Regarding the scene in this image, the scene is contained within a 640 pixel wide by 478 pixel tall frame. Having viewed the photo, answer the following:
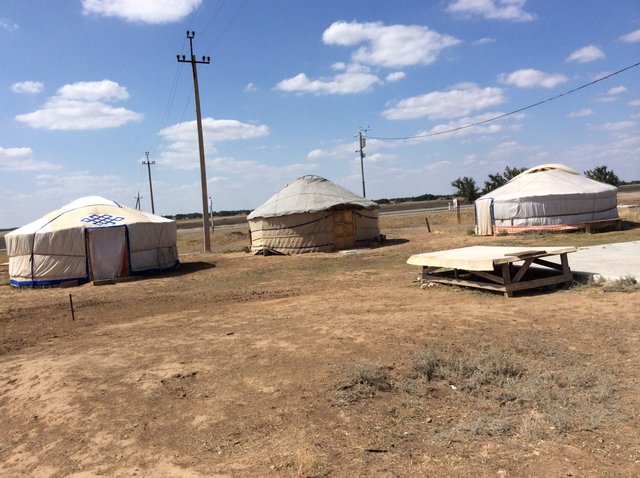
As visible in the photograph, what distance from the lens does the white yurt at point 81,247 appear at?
45.1ft

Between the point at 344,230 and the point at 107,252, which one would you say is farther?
the point at 344,230

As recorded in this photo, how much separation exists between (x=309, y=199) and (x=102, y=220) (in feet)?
24.8

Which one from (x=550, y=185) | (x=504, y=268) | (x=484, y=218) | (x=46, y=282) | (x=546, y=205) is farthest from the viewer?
(x=484, y=218)

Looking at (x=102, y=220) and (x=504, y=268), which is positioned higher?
(x=102, y=220)

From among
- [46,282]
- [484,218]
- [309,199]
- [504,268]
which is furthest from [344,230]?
[504,268]

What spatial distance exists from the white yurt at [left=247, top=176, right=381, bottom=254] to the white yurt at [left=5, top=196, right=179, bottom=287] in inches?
190

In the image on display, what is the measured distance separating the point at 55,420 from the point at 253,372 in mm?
1658

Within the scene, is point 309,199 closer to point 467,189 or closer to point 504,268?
point 504,268

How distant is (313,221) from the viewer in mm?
18016

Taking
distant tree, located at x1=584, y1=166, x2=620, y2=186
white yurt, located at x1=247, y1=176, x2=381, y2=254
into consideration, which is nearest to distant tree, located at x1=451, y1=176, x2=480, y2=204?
distant tree, located at x1=584, y1=166, x2=620, y2=186

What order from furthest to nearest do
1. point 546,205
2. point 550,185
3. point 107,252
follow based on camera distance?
point 550,185
point 546,205
point 107,252

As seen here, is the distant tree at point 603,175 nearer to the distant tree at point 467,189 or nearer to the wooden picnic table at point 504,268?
the distant tree at point 467,189

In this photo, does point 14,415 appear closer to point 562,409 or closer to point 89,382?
point 89,382

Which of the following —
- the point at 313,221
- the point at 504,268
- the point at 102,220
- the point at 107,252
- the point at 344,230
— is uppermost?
the point at 102,220
